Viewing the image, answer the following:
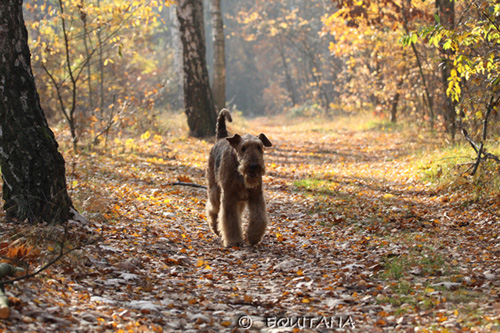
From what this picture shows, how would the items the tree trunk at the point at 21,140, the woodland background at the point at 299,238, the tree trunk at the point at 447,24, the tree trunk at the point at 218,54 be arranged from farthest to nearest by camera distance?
the tree trunk at the point at 218,54
the tree trunk at the point at 447,24
the tree trunk at the point at 21,140
the woodland background at the point at 299,238

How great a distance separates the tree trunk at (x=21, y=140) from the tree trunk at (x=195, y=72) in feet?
31.7

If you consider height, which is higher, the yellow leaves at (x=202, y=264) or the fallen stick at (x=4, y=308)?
the fallen stick at (x=4, y=308)

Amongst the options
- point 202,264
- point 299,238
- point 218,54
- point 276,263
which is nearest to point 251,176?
point 276,263

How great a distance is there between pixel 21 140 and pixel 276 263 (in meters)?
2.79

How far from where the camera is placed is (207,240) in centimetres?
585

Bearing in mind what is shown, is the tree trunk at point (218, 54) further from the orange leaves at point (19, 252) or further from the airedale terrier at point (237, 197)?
the orange leaves at point (19, 252)

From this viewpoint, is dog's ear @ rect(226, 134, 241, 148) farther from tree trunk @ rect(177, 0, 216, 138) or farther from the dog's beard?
tree trunk @ rect(177, 0, 216, 138)

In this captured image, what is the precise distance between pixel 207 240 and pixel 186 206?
148 centimetres

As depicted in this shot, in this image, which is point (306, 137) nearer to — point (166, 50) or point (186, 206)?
point (186, 206)

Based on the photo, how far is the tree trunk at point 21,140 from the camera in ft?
14.3

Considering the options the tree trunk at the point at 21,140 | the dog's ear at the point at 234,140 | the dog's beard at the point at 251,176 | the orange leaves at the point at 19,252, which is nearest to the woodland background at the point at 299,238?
the orange leaves at the point at 19,252

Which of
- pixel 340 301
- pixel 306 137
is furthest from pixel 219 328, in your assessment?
pixel 306 137

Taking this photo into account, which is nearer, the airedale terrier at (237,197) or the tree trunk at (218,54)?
the airedale terrier at (237,197)

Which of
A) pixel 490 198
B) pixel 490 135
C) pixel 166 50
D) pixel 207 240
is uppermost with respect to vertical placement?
pixel 166 50
